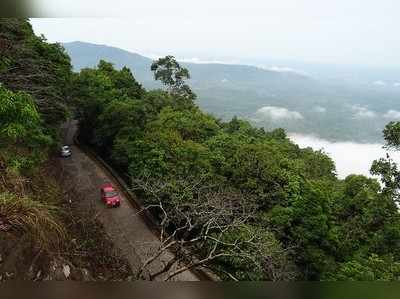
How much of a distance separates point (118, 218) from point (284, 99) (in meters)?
14.0

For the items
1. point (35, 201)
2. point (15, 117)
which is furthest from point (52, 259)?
point (15, 117)

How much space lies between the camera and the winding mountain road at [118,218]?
211 inches

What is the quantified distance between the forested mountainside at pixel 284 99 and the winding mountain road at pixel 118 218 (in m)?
4.77

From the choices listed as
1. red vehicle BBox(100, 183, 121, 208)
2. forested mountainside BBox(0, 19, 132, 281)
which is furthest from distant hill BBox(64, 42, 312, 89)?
red vehicle BBox(100, 183, 121, 208)

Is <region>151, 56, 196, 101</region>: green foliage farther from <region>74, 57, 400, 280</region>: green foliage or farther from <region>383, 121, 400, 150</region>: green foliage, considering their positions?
<region>383, 121, 400, 150</region>: green foliage

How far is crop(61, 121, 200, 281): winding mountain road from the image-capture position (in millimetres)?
5359

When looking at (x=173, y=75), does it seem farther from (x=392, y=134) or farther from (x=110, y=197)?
(x=392, y=134)

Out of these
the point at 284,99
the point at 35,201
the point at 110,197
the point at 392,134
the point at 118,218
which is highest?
the point at 392,134

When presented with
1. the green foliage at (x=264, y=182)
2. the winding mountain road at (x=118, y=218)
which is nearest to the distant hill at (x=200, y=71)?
the green foliage at (x=264, y=182)

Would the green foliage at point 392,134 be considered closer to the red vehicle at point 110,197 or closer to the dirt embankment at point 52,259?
the dirt embankment at point 52,259

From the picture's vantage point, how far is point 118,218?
21.7 ft

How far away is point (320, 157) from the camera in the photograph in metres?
12.6

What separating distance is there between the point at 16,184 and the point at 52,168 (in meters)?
5.38

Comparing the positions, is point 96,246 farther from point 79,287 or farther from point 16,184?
point 79,287
